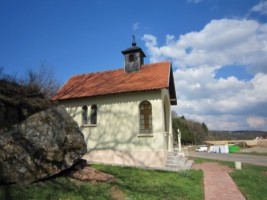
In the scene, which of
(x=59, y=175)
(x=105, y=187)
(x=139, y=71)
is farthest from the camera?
(x=139, y=71)

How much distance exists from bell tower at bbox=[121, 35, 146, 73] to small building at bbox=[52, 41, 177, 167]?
0.08 m

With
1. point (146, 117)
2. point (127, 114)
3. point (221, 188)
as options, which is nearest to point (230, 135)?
point (146, 117)

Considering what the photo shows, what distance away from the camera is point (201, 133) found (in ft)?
279

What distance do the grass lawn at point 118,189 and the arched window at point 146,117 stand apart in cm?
453

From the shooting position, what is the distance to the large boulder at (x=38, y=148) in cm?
824

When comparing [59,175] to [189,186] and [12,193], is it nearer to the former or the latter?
[12,193]

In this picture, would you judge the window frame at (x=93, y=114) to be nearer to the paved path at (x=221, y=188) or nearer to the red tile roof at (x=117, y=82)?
the red tile roof at (x=117, y=82)

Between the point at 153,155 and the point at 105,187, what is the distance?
7.45 metres

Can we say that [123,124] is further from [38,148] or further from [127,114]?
[38,148]

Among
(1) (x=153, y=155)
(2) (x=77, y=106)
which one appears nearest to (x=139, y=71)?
(2) (x=77, y=106)

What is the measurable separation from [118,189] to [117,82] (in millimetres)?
11093

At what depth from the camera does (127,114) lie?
58.1ft

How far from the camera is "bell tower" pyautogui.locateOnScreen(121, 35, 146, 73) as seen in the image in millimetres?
20812

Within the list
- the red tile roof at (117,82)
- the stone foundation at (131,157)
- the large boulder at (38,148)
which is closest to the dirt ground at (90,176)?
the large boulder at (38,148)
